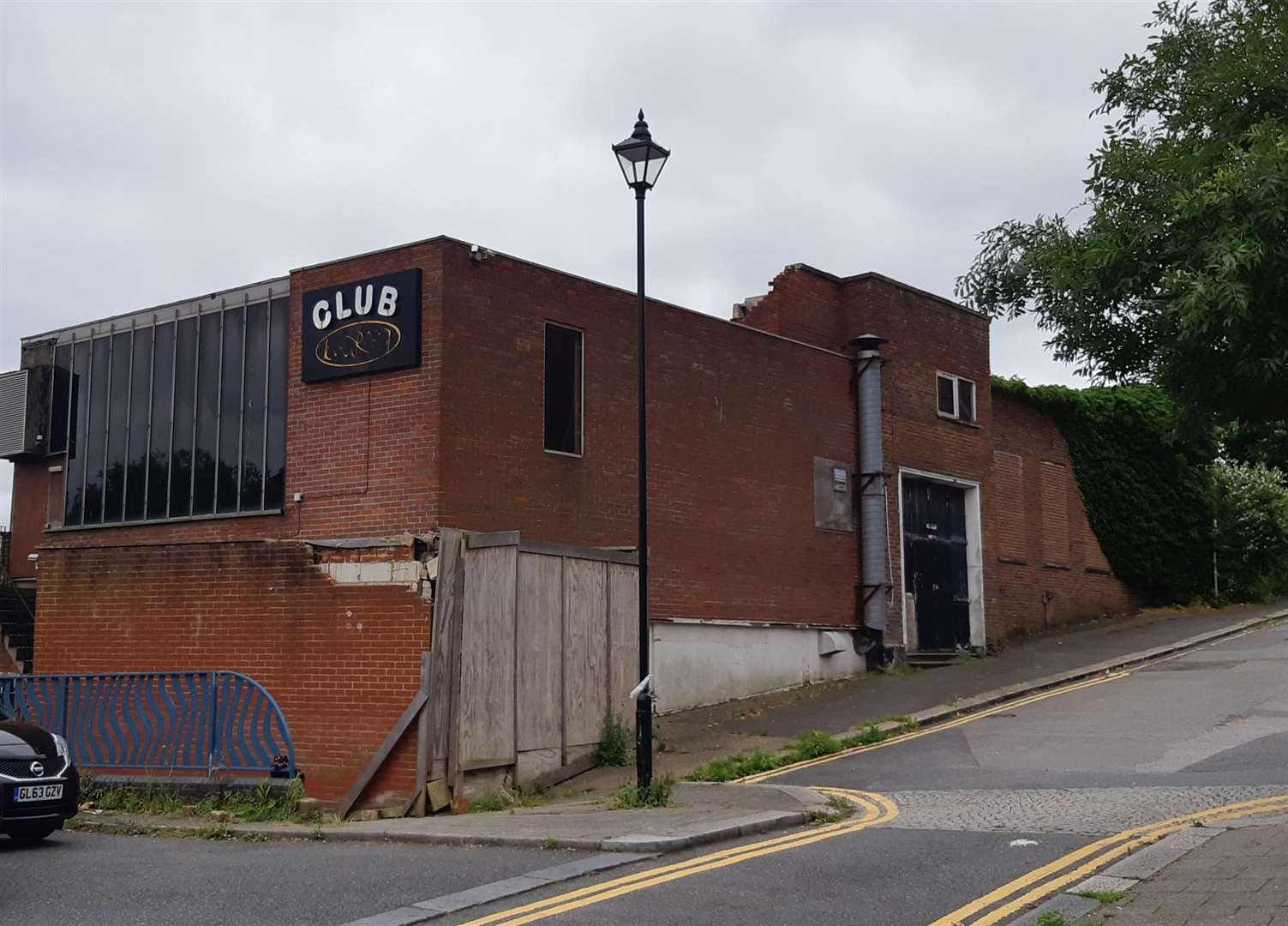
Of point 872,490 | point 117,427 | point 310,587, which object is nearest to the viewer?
point 310,587

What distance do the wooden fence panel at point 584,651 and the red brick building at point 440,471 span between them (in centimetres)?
166

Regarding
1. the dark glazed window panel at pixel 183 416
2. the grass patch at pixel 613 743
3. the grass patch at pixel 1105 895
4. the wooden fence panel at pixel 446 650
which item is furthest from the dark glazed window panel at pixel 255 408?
the grass patch at pixel 1105 895

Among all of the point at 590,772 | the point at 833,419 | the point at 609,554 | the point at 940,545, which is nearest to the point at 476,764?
the point at 590,772

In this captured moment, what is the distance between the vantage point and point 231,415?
59.2 ft

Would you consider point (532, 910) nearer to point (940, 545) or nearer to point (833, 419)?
point (833, 419)

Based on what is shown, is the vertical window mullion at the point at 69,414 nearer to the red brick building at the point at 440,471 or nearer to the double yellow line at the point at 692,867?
the red brick building at the point at 440,471

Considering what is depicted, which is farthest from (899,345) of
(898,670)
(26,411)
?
(26,411)

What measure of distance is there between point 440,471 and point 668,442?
4.50 m

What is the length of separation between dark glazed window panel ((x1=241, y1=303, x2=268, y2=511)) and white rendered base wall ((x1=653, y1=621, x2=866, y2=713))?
577 cm

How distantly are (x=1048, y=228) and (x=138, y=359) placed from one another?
543 inches

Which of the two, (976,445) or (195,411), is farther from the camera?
(976,445)

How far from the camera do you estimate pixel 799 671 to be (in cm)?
2119

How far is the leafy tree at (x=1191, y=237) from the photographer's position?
333 inches

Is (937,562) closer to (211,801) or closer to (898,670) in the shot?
(898,670)
